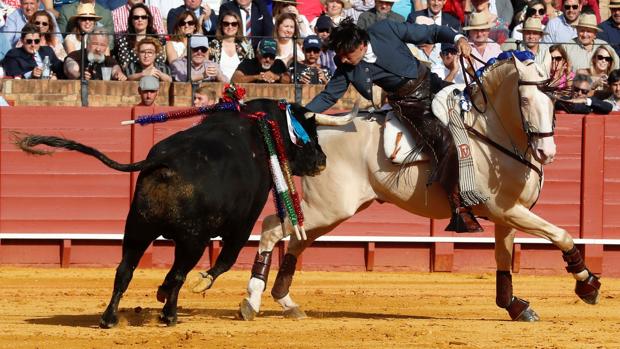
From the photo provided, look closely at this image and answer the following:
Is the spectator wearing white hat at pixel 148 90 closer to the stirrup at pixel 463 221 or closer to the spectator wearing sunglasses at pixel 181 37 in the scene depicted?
the spectator wearing sunglasses at pixel 181 37

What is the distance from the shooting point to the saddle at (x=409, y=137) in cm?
1009

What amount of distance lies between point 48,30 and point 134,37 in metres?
0.93

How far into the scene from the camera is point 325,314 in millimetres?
10484

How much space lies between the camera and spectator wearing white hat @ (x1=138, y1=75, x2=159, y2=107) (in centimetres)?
1403

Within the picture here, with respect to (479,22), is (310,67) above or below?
below

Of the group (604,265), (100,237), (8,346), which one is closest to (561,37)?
(604,265)

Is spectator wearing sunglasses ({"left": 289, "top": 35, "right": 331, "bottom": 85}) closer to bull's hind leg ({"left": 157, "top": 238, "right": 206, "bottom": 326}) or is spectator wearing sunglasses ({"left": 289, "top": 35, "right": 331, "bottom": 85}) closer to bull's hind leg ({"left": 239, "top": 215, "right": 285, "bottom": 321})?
bull's hind leg ({"left": 239, "top": 215, "right": 285, "bottom": 321})

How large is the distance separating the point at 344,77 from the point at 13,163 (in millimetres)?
4950

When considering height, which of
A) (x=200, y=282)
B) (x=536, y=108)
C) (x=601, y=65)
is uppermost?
(x=536, y=108)

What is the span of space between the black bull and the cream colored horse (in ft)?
3.31

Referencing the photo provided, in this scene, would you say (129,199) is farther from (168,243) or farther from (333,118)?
(333,118)

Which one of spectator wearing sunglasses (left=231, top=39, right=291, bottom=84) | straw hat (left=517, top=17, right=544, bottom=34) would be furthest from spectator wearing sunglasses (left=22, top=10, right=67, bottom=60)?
straw hat (left=517, top=17, right=544, bottom=34)

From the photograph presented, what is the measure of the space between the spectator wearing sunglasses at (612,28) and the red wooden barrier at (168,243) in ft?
7.46

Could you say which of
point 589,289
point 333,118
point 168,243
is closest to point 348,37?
point 333,118
